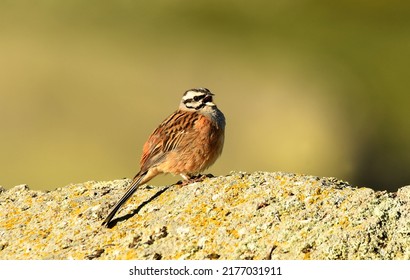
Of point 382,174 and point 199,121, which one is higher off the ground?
point 199,121

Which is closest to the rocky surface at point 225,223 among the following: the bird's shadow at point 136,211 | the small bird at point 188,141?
the bird's shadow at point 136,211

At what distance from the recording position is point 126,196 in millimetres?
11406

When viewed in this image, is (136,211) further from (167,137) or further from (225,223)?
(167,137)

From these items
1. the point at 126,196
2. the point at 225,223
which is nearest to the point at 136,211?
the point at 126,196

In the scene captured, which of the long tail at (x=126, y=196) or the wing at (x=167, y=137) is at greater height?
the wing at (x=167, y=137)

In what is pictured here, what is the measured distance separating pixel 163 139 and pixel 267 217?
3.20 m

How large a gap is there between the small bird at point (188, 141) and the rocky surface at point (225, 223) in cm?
60

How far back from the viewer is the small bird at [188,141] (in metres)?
12.5

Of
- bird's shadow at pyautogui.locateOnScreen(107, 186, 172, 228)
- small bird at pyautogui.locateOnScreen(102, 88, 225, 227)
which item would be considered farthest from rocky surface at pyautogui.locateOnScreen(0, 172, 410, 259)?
small bird at pyautogui.locateOnScreen(102, 88, 225, 227)

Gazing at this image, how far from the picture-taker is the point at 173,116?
13242 millimetres

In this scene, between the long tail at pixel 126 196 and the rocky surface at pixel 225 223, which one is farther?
the long tail at pixel 126 196

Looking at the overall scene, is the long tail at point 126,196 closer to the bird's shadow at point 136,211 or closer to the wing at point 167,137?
the bird's shadow at point 136,211
